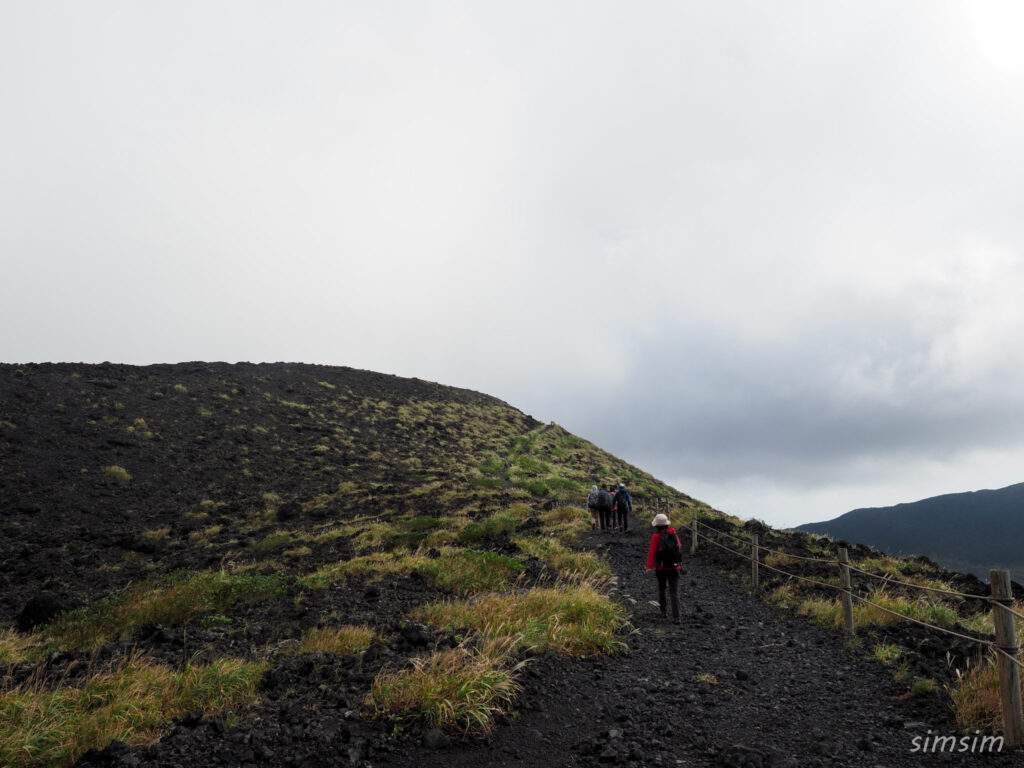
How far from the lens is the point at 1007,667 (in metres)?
5.43

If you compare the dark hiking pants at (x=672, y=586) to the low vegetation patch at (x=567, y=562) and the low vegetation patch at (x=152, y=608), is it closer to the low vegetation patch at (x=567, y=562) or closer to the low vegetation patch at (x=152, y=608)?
the low vegetation patch at (x=567, y=562)

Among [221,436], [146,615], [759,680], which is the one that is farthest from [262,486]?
[759,680]

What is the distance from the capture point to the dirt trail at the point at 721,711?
17.7 feet

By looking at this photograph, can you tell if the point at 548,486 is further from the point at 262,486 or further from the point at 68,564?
the point at 68,564

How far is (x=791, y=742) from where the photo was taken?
18.9ft

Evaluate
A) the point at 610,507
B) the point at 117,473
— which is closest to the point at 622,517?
the point at 610,507

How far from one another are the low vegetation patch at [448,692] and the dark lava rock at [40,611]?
34.7 ft

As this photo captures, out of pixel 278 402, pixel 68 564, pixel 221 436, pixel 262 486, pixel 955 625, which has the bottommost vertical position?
pixel 68 564

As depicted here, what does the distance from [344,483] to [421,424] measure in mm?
20792

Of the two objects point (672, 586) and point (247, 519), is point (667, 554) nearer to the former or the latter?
point (672, 586)

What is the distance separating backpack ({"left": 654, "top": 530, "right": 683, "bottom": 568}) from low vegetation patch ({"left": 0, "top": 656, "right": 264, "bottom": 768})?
23.1 ft

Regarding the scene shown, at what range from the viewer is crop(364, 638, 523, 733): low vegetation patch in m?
5.77

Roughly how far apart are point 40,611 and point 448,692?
11855 millimetres

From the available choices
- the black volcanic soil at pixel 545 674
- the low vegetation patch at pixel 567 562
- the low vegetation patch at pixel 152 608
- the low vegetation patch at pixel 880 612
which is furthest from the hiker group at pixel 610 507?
the low vegetation patch at pixel 152 608
